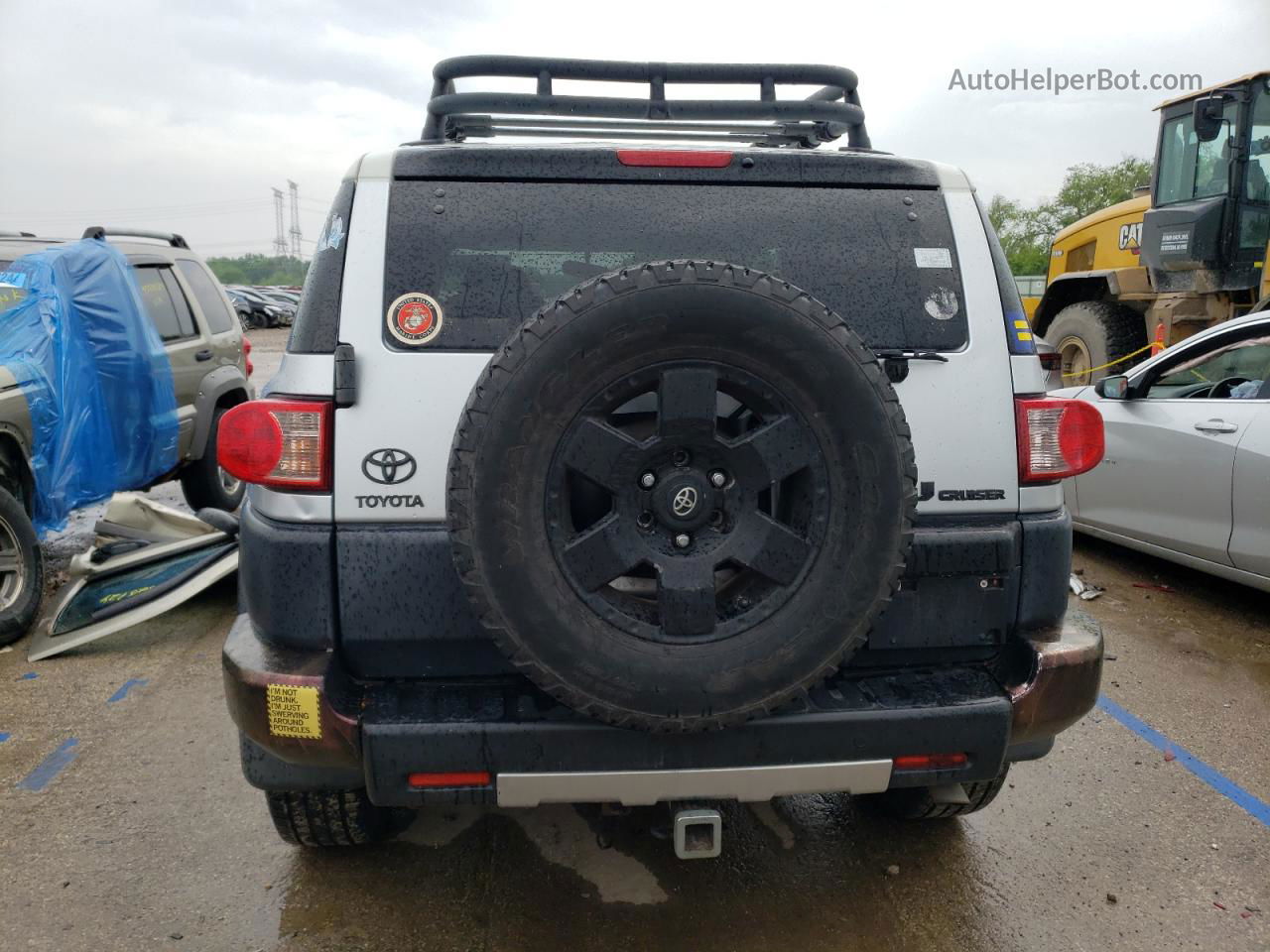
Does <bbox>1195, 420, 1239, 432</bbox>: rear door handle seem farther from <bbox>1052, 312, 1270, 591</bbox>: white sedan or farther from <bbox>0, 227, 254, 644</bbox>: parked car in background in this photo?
<bbox>0, 227, 254, 644</bbox>: parked car in background

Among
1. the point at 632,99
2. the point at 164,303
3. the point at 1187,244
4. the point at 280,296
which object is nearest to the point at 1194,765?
the point at 632,99

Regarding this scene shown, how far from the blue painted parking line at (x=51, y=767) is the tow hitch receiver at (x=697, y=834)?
2465 mm

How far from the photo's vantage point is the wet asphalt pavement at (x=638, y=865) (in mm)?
2596

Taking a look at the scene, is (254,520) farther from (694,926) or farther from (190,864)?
(694,926)

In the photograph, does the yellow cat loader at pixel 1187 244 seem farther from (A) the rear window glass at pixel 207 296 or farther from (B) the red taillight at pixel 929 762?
(A) the rear window glass at pixel 207 296

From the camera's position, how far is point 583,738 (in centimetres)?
213

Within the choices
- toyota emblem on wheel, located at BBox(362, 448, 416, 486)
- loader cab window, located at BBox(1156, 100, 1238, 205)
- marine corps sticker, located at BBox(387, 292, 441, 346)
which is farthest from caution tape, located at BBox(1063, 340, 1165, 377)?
toyota emblem on wheel, located at BBox(362, 448, 416, 486)

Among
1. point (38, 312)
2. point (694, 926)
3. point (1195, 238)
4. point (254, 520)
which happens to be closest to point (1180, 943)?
point (694, 926)

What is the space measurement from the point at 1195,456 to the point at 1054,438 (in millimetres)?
3193

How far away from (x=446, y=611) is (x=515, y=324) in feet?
2.27

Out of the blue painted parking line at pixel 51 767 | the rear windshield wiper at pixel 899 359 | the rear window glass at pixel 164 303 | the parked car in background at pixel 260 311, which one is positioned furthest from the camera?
the parked car in background at pixel 260 311

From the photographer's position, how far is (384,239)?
231cm

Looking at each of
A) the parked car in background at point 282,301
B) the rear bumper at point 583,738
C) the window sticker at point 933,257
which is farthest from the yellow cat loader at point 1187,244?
the parked car in background at point 282,301

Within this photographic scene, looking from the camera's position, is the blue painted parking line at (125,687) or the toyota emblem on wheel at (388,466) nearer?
the toyota emblem on wheel at (388,466)
